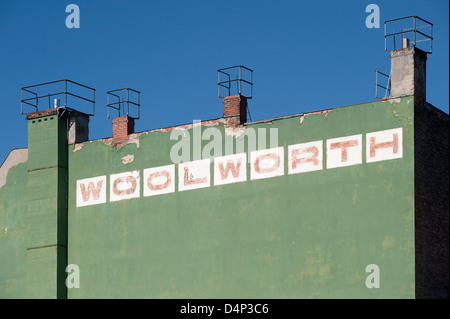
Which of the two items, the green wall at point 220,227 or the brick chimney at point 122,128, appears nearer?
the green wall at point 220,227

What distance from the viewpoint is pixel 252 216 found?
101ft

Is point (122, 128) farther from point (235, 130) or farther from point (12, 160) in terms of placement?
point (12, 160)

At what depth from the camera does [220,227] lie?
3150 cm

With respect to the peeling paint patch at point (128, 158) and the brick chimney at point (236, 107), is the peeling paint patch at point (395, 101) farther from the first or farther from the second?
the peeling paint patch at point (128, 158)

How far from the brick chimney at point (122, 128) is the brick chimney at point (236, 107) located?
12.8 ft

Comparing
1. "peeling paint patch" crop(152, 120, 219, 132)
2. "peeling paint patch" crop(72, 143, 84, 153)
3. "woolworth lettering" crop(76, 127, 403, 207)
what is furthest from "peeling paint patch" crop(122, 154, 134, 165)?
"peeling paint patch" crop(72, 143, 84, 153)

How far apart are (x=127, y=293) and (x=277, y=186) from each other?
634 centimetres

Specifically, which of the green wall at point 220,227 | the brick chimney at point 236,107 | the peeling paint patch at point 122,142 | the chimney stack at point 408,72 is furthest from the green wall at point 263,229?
the brick chimney at point 236,107

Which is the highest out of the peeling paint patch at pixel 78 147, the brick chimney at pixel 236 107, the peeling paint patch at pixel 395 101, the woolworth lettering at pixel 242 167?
the brick chimney at pixel 236 107

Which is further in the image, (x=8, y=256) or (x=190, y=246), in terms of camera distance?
(x=8, y=256)

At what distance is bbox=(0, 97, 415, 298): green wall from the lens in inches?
1124

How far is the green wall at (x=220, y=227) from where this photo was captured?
28.5 meters

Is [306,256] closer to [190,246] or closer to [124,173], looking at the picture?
[190,246]
